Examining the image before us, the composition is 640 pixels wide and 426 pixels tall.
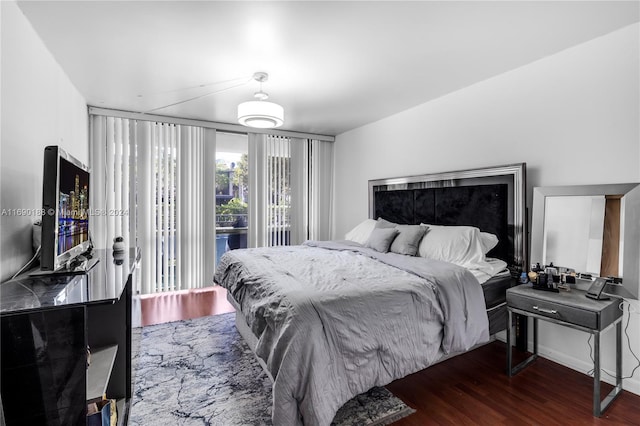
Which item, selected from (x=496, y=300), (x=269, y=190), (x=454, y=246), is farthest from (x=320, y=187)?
(x=496, y=300)

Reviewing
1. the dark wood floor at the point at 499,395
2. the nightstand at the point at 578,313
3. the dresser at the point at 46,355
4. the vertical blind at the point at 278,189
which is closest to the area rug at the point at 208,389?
the dark wood floor at the point at 499,395

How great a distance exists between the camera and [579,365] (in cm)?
246

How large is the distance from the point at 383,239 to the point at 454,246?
78cm

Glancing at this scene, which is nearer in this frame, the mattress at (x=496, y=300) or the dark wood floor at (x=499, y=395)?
the dark wood floor at (x=499, y=395)

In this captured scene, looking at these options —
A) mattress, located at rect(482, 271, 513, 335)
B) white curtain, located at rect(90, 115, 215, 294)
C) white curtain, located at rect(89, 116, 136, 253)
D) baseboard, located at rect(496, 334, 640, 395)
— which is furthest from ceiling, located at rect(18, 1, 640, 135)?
baseboard, located at rect(496, 334, 640, 395)

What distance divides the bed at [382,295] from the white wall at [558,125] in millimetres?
247

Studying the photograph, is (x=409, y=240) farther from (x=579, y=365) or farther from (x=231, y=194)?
(x=231, y=194)

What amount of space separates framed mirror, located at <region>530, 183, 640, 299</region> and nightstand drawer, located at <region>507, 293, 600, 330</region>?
1.61 ft

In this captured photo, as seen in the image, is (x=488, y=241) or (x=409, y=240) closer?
(x=488, y=241)

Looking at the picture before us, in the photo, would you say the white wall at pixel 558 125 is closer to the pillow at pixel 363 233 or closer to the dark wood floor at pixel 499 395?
the dark wood floor at pixel 499 395

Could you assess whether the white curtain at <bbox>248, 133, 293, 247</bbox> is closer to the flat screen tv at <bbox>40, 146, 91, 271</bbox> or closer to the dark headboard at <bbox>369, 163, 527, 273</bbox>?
the dark headboard at <bbox>369, 163, 527, 273</bbox>

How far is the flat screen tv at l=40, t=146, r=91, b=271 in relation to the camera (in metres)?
1.49

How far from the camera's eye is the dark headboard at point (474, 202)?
9.16ft

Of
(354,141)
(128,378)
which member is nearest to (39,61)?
(128,378)
